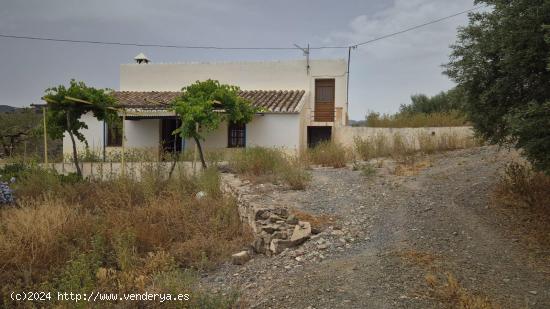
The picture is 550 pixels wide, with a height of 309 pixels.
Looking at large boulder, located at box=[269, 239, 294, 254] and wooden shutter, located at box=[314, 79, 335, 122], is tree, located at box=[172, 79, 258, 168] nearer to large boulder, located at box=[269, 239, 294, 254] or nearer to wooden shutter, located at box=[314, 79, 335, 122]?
large boulder, located at box=[269, 239, 294, 254]

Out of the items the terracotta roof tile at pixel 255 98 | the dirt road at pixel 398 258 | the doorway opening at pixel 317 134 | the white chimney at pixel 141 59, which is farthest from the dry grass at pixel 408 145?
the white chimney at pixel 141 59

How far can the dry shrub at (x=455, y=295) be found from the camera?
3.47 meters

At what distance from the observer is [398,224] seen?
19.9 ft

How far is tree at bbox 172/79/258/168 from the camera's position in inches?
396

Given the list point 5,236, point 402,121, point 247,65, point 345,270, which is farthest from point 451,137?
point 5,236

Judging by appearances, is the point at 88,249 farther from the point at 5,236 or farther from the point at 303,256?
the point at 303,256

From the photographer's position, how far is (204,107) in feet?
33.1

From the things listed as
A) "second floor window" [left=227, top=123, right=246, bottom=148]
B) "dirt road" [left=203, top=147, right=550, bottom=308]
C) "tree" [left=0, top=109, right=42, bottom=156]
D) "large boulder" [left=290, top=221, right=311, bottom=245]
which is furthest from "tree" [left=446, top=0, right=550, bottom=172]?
"tree" [left=0, top=109, right=42, bottom=156]

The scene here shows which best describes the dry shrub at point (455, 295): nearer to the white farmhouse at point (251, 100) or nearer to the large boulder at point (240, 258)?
the large boulder at point (240, 258)

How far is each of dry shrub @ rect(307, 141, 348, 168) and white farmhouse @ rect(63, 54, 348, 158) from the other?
8.50 ft

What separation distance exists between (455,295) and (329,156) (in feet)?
26.6

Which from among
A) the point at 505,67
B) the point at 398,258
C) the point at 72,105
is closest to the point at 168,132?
the point at 72,105

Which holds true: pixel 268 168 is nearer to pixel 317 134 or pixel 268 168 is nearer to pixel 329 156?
pixel 329 156

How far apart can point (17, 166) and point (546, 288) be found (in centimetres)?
→ 1299
